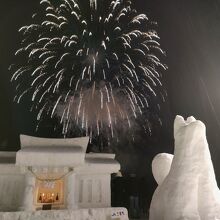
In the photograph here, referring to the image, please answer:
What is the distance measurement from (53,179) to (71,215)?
2292mm

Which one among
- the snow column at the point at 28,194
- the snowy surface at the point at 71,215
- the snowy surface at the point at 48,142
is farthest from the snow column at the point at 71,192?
the snowy surface at the point at 48,142

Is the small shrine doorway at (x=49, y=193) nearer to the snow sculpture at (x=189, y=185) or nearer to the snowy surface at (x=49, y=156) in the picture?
the snowy surface at (x=49, y=156)

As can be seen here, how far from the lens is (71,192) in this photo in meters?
13.7

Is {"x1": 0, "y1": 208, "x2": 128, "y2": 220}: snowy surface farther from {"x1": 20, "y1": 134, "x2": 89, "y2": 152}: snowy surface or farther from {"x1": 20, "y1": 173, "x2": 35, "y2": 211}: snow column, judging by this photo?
{"x1": 20, "y1": 134, "x2": 89, "y2": 152}: snowy surface

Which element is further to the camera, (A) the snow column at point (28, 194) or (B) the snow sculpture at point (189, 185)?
(A) the snow column at point (28, 194)

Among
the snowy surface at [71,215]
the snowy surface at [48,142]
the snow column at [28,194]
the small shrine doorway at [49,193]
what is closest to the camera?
the snowy surface at [71,215]

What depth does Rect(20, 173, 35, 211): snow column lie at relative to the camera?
12961 mm

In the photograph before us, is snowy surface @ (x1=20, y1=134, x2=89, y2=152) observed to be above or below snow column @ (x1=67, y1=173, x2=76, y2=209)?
above

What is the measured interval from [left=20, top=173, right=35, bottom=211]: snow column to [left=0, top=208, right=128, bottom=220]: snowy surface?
0.96 m

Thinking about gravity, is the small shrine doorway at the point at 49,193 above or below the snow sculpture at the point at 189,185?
below

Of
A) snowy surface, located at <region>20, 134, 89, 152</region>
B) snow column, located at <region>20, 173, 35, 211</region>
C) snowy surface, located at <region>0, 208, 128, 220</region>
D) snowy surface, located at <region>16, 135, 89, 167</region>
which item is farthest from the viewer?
snowy surface, located at <region>20, 134, 89, 152</region>

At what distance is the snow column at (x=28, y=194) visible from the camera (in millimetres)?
12961

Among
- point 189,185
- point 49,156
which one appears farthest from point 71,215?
point 189,185

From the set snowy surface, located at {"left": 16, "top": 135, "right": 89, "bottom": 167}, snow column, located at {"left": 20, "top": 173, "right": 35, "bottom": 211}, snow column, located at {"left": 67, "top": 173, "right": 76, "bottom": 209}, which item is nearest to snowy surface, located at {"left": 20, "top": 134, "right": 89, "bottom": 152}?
snowy surface, located at {"left": 16, "top": 135, "right": 89, "bottom": 167}
